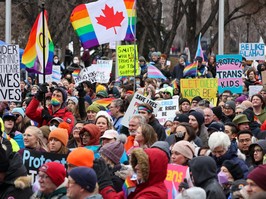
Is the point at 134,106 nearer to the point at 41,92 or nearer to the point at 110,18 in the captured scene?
the point at 41,92

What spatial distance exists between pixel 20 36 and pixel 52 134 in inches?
1475

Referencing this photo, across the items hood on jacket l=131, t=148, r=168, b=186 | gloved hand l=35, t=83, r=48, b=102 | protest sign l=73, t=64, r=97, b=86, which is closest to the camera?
hood on jacket l=131, t=148, r=168, b=186

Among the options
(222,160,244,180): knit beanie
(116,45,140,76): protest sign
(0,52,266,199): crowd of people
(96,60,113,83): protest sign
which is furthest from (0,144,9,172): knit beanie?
(96,60,113,83): protest sign

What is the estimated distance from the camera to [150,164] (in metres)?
8.45

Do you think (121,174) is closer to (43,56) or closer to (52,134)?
(52,134)

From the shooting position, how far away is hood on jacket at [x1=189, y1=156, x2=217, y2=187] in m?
8.53

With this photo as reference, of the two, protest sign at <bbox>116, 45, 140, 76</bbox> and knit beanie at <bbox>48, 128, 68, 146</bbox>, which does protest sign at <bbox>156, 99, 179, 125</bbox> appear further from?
knit beanie at <bbox>48, 128, 68, 146</bbox>

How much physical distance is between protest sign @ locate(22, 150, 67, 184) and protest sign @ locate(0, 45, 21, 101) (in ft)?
12.0

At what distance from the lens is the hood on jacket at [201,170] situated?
28.0 ft

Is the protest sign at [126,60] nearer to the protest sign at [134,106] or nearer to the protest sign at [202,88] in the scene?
the protest sign at [202,88]

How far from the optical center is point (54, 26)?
39.1 meters

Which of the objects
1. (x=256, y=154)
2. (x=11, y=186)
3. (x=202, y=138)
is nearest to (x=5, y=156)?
(x=11, y=186)

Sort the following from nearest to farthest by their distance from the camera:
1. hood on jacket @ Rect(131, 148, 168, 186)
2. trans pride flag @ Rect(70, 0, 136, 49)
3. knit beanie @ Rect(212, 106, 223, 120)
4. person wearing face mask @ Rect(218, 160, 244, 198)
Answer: hood on jacket @ Rect(131, 148, 168, 186) → person wearing face mask @ Rect(218, 160, 244, 198) → knit beanie @ Rect(212, 106, 223, 120) → trans pride flag @ Rect(70, 0, 136, 49)

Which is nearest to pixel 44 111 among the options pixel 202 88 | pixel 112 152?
pixel 112 152
